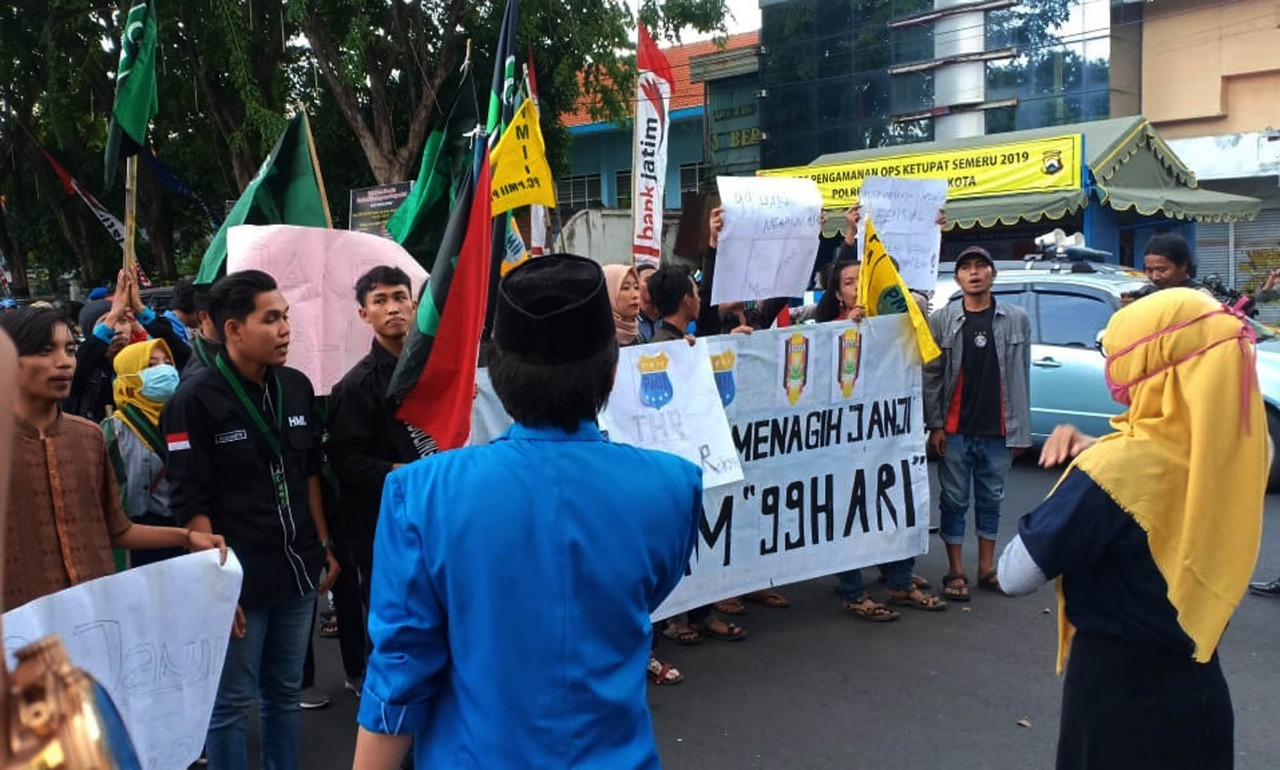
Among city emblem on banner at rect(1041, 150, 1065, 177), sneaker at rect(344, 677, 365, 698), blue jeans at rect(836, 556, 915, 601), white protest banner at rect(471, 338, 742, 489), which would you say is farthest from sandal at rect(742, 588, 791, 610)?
city emblem on banner at rect(1041, 150, 1065, 177)

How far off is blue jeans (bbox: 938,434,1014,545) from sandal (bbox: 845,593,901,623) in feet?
1.98

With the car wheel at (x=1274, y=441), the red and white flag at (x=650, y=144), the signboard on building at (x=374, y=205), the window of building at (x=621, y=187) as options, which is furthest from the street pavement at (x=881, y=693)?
the window of building at (x=621, y=187)

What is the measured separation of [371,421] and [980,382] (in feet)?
11.6

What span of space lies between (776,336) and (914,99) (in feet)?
76.3

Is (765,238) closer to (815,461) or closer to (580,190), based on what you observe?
(815,461)

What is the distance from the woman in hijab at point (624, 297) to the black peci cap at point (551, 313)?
3284 millimetres

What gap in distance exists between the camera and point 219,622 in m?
3.16

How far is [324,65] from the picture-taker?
659 inches

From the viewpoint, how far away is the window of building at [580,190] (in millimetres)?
33812

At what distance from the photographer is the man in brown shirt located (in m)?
3.07

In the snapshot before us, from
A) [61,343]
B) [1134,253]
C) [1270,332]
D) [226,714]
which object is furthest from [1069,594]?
[1134,253]

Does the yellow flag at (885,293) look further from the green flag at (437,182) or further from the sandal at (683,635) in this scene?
the green flag at (437,182)

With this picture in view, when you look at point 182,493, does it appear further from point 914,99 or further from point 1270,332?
point 914,99

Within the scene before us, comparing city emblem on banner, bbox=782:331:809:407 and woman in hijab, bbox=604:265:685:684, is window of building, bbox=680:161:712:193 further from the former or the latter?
woman in hijab, bbox=604:265:685:684
